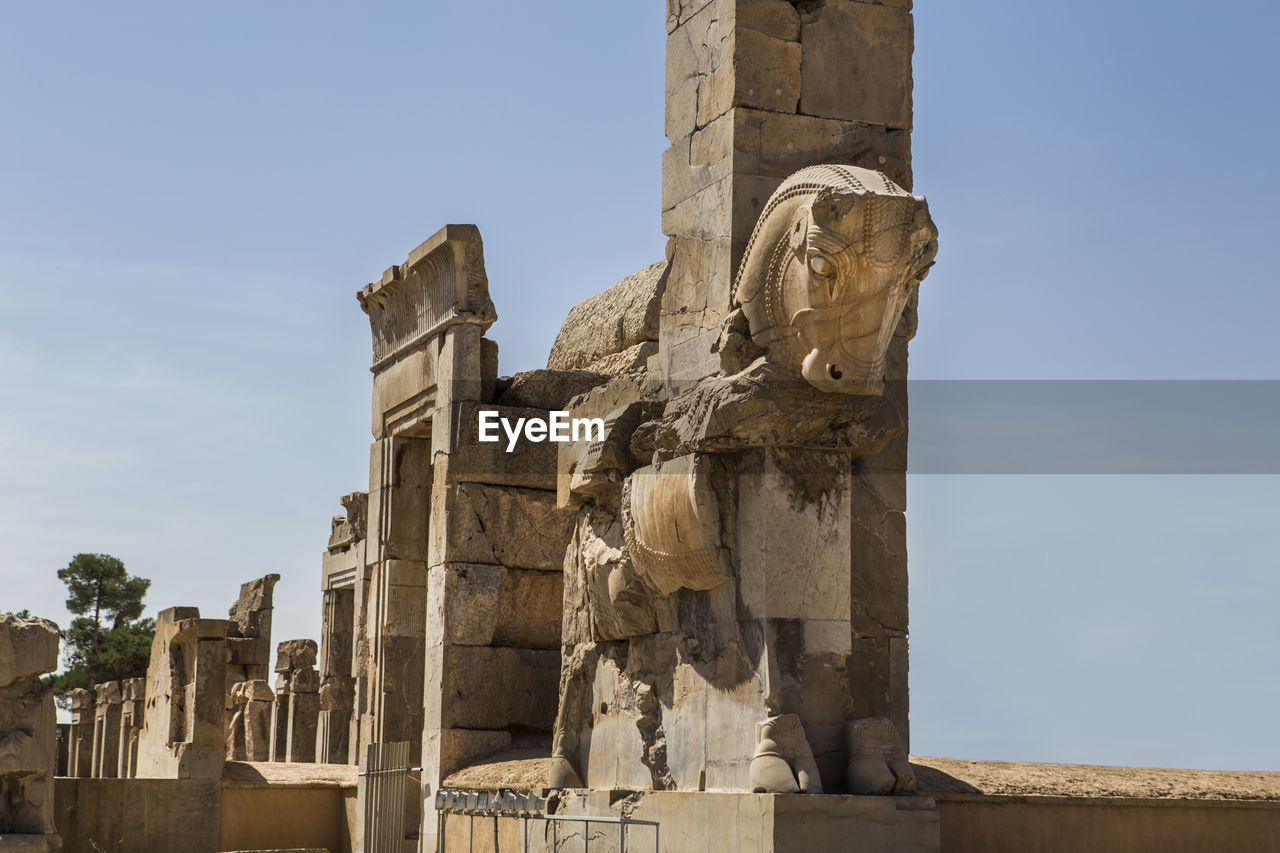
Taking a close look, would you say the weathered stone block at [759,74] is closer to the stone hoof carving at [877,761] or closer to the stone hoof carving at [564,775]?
the stone hoof carving at [877,761]

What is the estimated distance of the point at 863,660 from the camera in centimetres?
740

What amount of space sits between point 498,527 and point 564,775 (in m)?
3.85

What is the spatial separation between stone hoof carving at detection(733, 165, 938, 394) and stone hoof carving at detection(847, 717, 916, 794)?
4.66 feet

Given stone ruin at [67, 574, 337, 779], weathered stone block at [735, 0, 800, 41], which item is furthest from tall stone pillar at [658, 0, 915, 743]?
stone ruin at [67, 574, 337, 779]

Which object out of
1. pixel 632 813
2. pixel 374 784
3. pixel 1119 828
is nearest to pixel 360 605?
pixel 374 784

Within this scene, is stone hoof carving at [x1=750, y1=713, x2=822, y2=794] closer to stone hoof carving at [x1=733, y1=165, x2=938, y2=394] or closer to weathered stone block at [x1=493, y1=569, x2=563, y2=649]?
stone hoof carving at [x1=733, y1=165, x2=938, y2=394]

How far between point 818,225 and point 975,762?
2.98m

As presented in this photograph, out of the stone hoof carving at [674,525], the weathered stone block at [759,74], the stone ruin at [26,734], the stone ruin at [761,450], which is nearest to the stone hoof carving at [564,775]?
the stone ruin at [761,450]

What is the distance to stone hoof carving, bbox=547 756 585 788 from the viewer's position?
8547mm

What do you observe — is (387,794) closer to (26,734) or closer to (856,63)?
(26,734)

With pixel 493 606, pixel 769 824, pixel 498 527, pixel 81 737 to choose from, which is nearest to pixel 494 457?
pixel 498 527

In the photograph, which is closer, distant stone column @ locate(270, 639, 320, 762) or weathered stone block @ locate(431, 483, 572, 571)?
weathered stone block @ locate(431, 483, 572, 571)

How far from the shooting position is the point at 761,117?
780 centimetres

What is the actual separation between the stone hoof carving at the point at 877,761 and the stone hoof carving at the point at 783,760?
20cm
